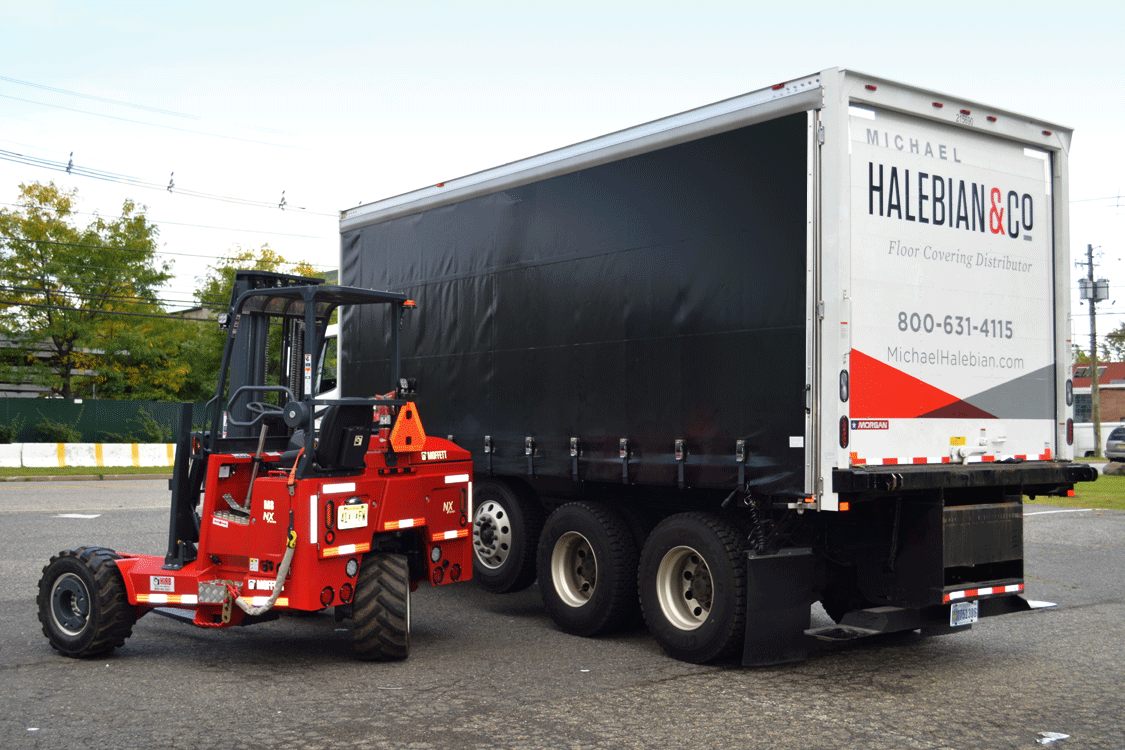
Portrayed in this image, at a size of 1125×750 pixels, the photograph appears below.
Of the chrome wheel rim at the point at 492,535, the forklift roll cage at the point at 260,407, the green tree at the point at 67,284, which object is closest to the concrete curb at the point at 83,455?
the green tree at the point at 67,284

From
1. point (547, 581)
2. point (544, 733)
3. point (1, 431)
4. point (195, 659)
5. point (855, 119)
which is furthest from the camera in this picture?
point (1, 431)

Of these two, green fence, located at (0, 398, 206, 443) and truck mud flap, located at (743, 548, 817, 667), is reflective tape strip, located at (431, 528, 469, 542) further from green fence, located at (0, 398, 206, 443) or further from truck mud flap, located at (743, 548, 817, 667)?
green fence, located at (0, 398, 206, 443)

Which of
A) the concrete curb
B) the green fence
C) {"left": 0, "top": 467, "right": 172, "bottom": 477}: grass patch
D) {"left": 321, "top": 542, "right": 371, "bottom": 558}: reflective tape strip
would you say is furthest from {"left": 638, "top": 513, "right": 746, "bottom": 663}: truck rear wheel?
the green fence

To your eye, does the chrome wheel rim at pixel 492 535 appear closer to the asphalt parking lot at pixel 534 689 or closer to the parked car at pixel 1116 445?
the asphalt parking lot at pixel 534 689

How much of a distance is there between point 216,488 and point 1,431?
26484 millimetres

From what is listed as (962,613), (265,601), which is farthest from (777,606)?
(265,601)

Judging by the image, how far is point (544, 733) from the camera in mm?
5664

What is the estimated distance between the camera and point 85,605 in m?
7.41

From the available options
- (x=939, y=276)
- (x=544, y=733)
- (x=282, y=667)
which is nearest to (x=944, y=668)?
(x=939, y=276)

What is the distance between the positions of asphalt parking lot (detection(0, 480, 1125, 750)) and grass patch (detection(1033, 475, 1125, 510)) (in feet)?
39.3

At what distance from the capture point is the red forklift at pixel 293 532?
23.4ft

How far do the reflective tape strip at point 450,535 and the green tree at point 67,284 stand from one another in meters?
28.4

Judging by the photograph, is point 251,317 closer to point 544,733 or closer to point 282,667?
point 282,667

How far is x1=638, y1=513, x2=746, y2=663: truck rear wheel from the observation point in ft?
23.4
